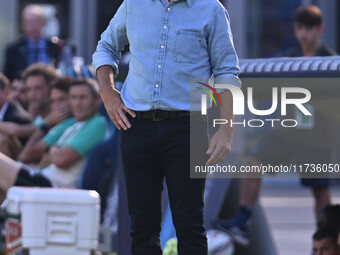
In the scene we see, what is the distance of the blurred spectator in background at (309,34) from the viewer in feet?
21.9

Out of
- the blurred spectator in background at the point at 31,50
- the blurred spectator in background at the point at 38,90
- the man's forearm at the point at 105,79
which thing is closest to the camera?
the man's forearm at the point at 105,79

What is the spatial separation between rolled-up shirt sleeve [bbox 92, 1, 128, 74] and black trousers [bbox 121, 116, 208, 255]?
0.82ft

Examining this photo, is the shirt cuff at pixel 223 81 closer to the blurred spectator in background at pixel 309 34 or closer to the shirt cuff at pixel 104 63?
the shirt cuff at pixel 104 63

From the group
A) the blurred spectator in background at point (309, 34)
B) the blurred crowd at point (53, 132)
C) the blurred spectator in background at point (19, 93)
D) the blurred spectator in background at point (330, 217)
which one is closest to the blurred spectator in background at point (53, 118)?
the blurred crowd at point (53, 132)

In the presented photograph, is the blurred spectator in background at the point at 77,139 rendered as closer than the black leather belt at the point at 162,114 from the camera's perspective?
No

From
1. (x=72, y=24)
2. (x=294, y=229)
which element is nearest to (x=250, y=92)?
(x=294, y=229)

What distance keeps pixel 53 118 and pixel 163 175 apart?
12.9 feet

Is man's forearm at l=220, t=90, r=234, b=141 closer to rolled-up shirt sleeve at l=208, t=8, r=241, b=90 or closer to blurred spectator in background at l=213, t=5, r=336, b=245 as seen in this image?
rolled-up shirt sleeve at l=208, t=8, r=241, b=90

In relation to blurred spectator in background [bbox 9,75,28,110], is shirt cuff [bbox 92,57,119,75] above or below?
above

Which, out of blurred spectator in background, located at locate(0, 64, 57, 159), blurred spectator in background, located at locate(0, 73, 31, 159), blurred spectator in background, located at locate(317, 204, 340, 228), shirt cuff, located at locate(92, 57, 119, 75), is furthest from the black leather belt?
blurred spectator in background, located at locate(0, 64, 57, 159)

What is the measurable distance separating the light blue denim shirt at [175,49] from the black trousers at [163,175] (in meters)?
0.08

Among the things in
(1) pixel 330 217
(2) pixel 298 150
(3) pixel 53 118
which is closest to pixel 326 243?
(1) pixel 330 217

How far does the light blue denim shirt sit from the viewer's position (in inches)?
138

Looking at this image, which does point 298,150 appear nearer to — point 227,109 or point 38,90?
point 38,90
